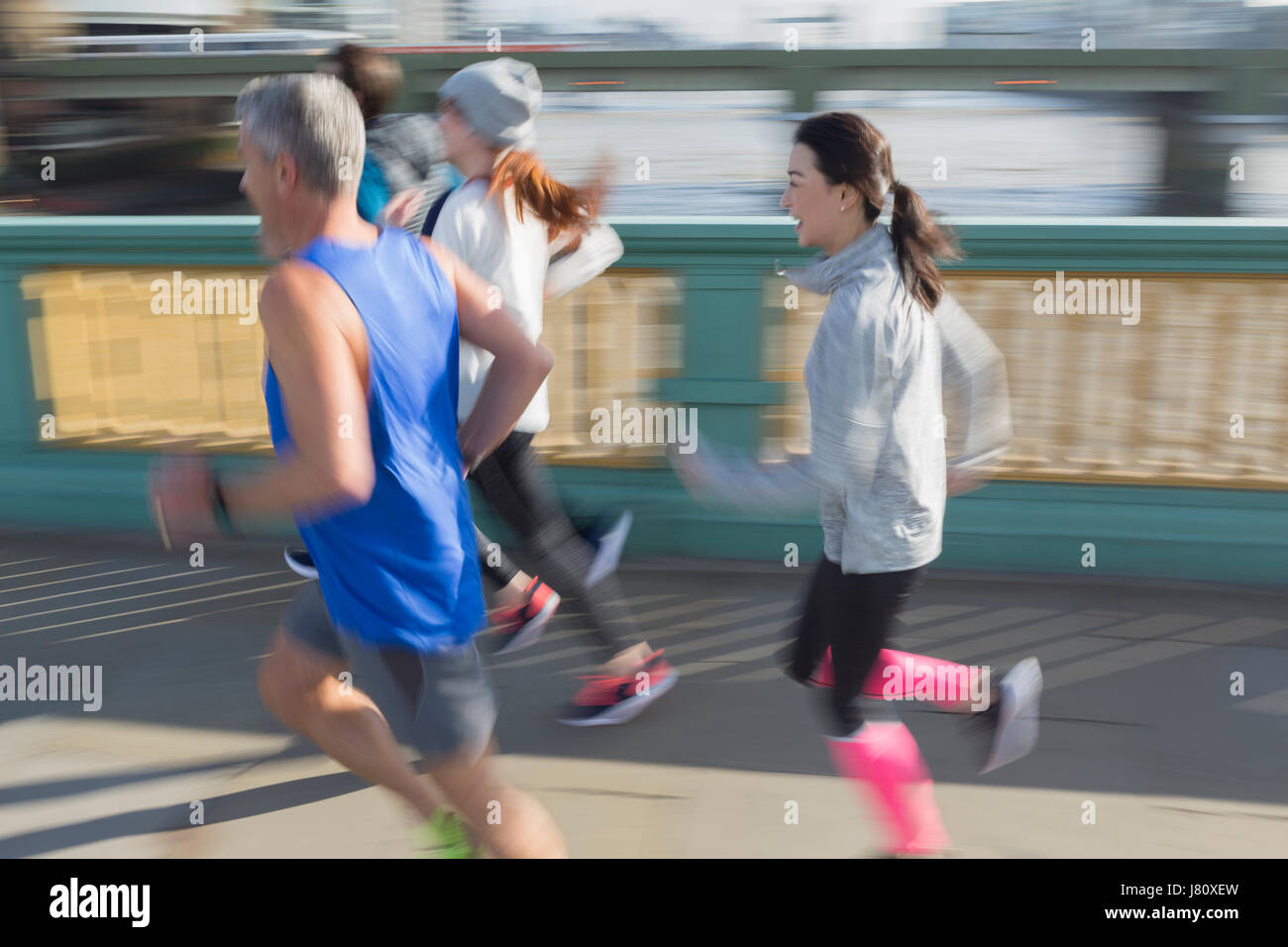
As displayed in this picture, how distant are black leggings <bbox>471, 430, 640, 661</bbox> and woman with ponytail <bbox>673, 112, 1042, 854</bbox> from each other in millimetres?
757

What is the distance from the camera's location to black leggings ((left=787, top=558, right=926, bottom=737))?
219 centimetres

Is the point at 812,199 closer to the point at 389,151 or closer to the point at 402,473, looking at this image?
the point at 402,473

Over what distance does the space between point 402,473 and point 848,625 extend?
925 mm

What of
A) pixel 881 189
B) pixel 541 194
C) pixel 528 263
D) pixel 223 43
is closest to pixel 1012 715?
pixel 881 189

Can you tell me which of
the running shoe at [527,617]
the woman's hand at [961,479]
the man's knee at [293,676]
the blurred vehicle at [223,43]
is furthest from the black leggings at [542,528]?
the blurred vehicle at [223,43]

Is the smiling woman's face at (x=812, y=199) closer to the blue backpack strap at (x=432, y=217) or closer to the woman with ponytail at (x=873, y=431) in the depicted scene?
the woman with ponytail at (x=873, y=431)

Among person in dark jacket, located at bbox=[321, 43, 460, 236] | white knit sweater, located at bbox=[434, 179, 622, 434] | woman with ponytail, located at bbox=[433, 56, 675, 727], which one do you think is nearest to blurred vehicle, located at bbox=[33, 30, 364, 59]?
person in dark jacket, located at bbox=[321, 43, 460, 236]

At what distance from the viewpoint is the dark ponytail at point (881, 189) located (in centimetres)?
215

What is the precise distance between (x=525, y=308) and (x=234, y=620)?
5.18ft

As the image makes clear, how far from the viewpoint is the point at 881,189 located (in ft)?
7.18

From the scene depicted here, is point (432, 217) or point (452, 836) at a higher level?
point (432, 217)

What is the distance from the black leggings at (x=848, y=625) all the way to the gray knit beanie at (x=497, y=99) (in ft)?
4.36
